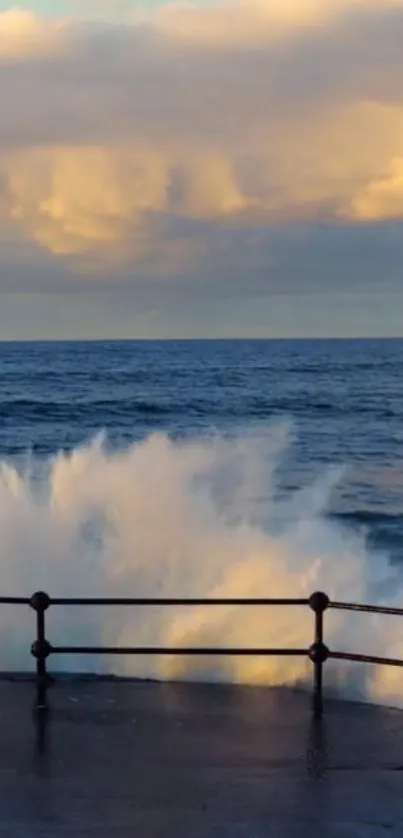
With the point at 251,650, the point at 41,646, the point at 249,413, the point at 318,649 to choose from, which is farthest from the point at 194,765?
the point at 249,413

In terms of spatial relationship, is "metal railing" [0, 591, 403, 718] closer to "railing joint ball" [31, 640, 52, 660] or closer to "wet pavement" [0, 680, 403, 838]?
"railing joint ball" [31, 640, 52, 660]

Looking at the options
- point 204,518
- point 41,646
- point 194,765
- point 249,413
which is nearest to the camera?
point 194,765

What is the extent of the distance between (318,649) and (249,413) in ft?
143

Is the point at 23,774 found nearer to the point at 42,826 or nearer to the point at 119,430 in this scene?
the point at 42,826

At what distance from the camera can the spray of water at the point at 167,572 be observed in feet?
25.4

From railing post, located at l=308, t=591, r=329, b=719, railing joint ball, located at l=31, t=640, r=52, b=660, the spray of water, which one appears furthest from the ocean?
railing joint ball, located at l=31, t=640, r=52, b=660

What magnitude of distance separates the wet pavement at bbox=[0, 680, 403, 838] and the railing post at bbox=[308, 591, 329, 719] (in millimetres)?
73

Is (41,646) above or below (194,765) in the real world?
above

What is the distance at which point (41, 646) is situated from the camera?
661cm

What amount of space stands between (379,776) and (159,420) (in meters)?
40.9

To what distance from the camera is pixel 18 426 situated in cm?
4341

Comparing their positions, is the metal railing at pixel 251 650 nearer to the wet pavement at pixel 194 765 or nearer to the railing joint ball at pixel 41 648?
the railing joint ball at pixel 41 648

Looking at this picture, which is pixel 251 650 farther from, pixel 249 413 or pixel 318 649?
pixel 249 413

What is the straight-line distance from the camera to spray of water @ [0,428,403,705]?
7.73 meters
